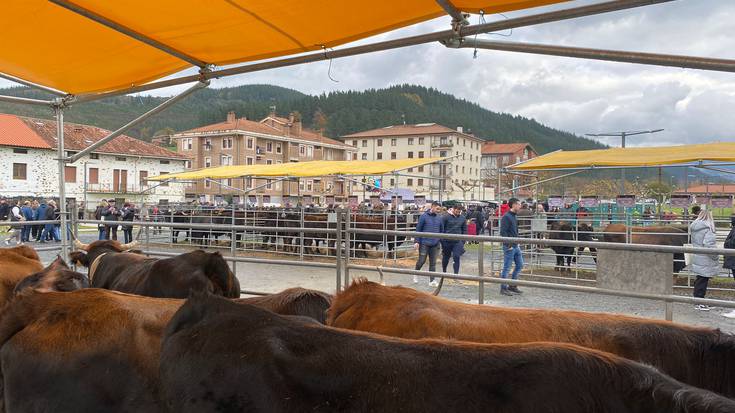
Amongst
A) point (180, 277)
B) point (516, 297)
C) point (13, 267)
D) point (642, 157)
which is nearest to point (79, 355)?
point (180, 277)

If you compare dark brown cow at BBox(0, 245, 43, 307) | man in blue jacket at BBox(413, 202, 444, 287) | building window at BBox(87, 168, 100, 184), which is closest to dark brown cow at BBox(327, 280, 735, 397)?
dark brown cow at BBox(0, 245, 43, 307)

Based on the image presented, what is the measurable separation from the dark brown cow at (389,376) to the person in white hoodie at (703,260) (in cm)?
817

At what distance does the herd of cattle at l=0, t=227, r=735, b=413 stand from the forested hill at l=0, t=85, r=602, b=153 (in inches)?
4131

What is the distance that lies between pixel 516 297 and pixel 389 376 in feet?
27.9

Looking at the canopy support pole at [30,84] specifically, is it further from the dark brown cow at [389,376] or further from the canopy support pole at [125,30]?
the dark brown cow at [389,376]

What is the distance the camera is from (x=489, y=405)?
1.45m

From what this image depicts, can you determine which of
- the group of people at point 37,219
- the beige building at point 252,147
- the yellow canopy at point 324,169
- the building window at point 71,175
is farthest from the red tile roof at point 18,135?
the yellow canopy at point 324,169

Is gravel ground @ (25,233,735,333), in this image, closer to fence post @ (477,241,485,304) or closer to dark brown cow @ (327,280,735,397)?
fence post @ (477,241,485,304)

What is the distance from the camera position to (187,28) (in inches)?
145

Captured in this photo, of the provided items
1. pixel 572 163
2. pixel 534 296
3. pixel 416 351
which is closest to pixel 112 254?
pixel 416 351

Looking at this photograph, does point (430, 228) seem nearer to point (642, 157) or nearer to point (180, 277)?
point (642, 157)

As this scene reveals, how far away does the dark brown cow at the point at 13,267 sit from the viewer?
4.39 meters

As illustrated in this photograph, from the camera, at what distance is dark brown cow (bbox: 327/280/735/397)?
7.57 ft

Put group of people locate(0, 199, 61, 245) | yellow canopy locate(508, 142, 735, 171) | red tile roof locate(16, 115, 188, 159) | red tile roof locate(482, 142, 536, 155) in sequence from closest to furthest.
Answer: yellow canopy locate(508, 142, 735, 171)
group of people locate(0, 199, 61, 245)
red tile roof locate(16, 115, 188, 159)
red tile roof locate(482, 142, 536, 155)
